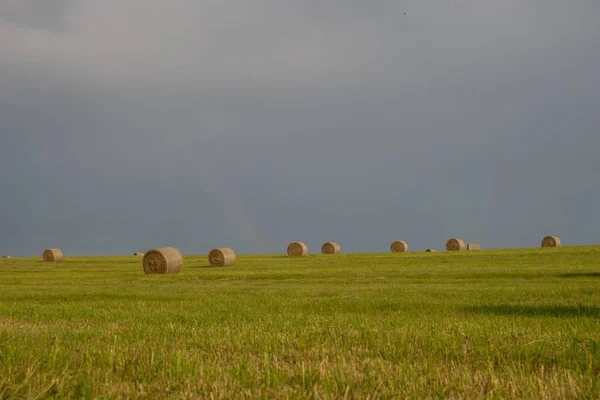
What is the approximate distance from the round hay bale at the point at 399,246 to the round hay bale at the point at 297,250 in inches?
517

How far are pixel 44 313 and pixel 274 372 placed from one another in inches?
418

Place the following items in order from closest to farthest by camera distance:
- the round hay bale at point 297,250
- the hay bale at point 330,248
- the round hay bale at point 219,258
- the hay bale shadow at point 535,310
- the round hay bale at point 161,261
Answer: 1. the hay bale shadow at point 535,310
2. the round hay bale at point 161,261
3. the round hay bale at point 219,258
4. the round hay bale at point 297,250
5. the hay bale at point 330,248

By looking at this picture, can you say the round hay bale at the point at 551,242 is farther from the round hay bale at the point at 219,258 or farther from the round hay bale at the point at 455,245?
the round hay bale at the point at 219,258

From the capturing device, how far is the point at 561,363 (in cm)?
689

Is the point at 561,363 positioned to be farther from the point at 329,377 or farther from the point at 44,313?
the point at 44,313

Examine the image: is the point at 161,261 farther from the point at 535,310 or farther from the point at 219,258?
the point at 535,310

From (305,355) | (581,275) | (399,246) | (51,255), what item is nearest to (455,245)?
(399,246)

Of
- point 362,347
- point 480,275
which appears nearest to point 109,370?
point 362,347

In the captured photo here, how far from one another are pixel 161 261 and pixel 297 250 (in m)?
24.4

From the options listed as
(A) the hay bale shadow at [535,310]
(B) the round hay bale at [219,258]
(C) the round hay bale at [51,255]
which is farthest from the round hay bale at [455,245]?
(A) the hay bale shadow at [535,310]

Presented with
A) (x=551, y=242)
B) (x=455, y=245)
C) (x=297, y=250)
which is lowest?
(x=297, y=250)

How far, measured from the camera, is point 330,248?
65.4 meters

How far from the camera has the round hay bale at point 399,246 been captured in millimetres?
67500

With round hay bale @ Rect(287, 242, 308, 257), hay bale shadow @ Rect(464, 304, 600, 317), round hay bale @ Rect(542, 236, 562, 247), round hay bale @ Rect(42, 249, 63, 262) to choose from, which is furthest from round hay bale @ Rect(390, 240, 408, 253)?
hay bale shadow @ Rect(464, 304, 600, 317)
